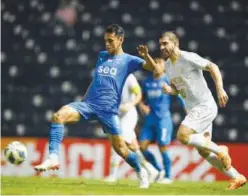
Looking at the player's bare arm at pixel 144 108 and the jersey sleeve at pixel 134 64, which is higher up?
the jersey sleeve at pixel 134 64

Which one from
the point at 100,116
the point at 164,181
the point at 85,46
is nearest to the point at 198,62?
the point at 100,116

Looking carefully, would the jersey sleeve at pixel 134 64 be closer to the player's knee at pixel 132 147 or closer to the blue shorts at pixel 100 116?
the blue shorts at pixel 100 116

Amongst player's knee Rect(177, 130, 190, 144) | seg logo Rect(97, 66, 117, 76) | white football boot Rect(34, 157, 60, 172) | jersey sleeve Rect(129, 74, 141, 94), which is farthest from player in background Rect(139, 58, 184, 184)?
white football boot Rect(34, 157, 60, 172)

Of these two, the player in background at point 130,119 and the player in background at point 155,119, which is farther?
the player in background at point 155,119

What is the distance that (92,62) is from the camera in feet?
63.7

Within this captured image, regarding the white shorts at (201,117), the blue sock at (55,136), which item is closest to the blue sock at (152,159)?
the white shorts at (201,117)

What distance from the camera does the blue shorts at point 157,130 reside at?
14.6 m

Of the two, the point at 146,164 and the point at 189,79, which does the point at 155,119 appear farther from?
the point at 189,79

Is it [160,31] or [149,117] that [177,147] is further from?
[160,31]

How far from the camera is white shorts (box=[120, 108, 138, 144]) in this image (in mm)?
13711

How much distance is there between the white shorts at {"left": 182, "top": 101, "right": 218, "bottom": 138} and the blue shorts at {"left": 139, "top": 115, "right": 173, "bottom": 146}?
378 cm

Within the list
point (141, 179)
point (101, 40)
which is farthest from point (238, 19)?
point (141, 179)

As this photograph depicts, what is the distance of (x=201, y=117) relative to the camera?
34.8ft

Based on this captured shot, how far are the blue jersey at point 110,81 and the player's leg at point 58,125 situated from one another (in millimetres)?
221
